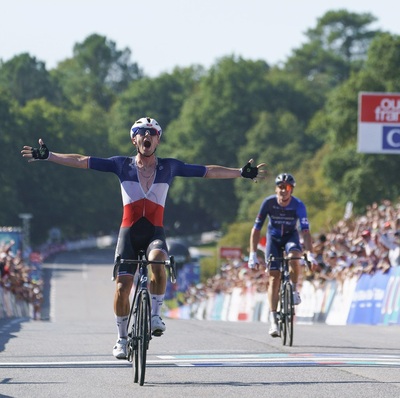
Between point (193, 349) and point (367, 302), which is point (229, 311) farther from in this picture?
point (193, 349)

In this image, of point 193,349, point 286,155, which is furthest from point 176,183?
point 193,349

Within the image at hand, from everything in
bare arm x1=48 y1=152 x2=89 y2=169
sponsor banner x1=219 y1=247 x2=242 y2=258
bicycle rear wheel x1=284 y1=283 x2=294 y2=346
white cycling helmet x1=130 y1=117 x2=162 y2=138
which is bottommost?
sponsor banner x1=219 y1=247 x2=242 y2=258

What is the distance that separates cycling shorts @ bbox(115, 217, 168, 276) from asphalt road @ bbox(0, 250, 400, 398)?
Result: 91cm

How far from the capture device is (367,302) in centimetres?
2647

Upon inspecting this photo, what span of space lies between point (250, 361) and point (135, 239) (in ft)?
6.95

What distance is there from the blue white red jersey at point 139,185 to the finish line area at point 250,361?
1.60 m

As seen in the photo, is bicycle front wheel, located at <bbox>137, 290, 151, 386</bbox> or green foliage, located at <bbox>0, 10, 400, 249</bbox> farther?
green foliage, located at <bbox>0, 10, 400, 249</bbox>

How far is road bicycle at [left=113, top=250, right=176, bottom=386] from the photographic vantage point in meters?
11.3

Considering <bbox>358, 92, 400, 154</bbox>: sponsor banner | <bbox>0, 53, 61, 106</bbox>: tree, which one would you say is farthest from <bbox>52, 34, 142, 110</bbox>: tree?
<bbox>358, 92, 400, 154</bbox>: sponsor banner

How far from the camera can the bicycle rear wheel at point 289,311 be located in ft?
52.6

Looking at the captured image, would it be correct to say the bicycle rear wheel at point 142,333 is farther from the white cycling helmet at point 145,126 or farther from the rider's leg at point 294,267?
the rider's leg at point 294,267

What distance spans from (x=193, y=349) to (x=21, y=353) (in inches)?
72.4

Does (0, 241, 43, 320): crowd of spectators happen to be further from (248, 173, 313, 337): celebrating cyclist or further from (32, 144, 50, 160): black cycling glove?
(32, 144, 50, 160): black cycling glove

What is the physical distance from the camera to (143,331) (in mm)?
11430
